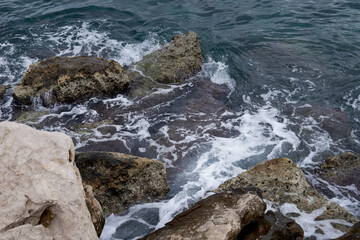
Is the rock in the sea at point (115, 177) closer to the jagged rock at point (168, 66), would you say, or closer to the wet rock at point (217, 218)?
the wet rock at point (217, 218)

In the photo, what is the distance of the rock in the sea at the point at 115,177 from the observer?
5.93 metres

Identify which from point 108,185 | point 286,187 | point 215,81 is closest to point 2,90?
point 108,185

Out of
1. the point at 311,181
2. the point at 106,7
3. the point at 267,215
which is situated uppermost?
the point at 106,7

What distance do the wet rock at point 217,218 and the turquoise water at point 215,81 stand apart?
1.40m

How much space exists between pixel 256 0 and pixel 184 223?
1604 cm

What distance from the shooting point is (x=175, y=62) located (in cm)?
1108

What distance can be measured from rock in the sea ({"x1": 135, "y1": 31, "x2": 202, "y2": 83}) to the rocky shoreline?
0.28 ft

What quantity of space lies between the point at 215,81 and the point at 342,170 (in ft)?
17.3

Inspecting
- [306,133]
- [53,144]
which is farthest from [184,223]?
[306,133]

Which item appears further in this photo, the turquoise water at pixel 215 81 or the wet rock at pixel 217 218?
the turquoise water at pixel 215 81

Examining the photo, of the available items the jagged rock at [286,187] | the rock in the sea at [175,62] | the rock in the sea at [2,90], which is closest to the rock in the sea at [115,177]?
the jagged rock at [286,187]

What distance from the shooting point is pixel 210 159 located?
25.1 ft

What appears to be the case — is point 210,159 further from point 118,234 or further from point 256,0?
point 256,0

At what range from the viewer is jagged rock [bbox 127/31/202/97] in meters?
10.4
